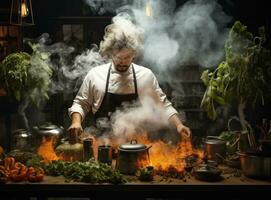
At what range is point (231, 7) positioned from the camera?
7.43 meters

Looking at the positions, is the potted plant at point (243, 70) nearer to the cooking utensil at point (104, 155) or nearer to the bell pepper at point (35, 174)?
the cooking utensil at point (104, 155)

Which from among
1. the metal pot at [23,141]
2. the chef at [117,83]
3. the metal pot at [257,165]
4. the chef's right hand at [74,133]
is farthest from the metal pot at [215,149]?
the metal pot at [23,141]

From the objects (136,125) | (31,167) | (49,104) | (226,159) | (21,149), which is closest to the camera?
(31,167)

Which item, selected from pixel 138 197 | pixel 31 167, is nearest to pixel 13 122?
pixel 31 167

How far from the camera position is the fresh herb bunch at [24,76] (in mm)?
5184

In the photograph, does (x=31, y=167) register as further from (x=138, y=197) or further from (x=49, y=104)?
(x=49, y=104)

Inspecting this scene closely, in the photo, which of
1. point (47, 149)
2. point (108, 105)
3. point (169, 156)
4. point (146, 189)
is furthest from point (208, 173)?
point (108, 105)

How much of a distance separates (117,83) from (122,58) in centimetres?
44

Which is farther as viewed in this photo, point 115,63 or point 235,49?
point 115,63

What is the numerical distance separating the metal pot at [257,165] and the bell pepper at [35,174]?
6.48 feet

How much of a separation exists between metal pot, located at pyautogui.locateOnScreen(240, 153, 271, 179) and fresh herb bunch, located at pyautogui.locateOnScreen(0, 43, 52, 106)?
3.23 m

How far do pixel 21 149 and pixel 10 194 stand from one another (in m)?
0.94

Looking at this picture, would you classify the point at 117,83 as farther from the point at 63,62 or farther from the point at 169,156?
the point at 63,62

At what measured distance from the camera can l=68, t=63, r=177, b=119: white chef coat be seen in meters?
5.20
